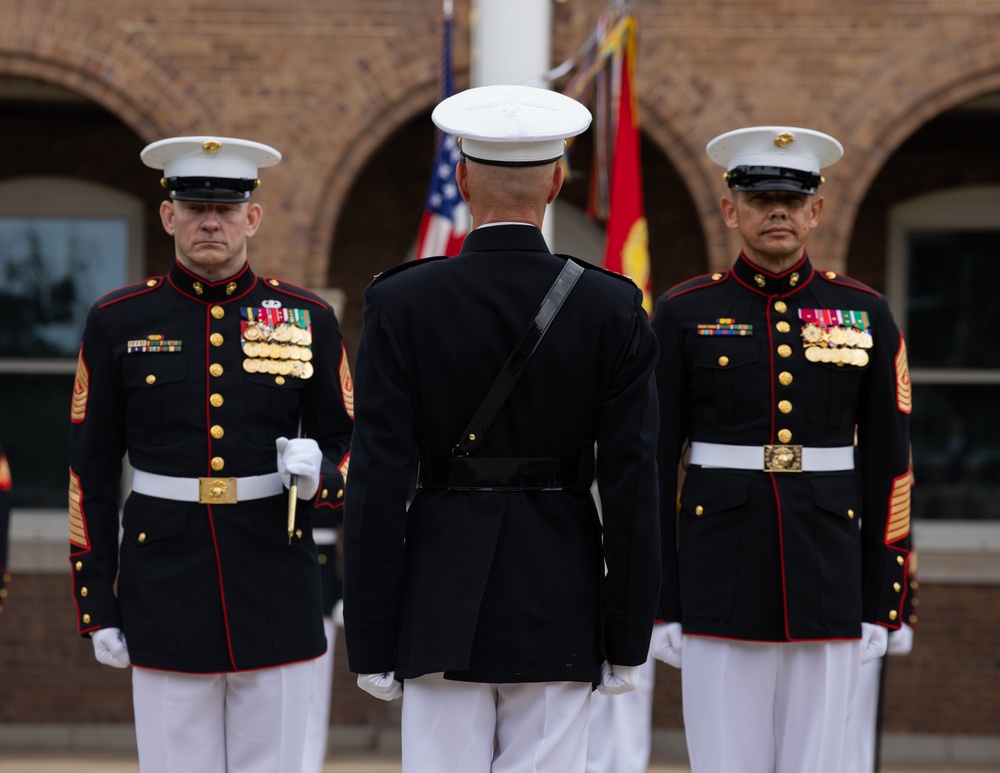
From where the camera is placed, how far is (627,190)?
718 cm

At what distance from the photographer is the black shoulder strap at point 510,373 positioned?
274 centimetres

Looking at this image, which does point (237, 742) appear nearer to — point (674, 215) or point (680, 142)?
point (680, 142)

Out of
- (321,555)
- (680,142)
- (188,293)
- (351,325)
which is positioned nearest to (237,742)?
(188,293)

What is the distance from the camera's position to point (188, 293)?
4.13 m

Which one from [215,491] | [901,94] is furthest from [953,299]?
[215,491]

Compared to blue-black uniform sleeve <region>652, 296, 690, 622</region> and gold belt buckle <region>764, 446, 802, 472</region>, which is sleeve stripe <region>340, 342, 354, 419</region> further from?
gold belt buckle <region>764, 446, 802, 472</region>

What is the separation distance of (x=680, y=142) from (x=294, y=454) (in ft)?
13.8

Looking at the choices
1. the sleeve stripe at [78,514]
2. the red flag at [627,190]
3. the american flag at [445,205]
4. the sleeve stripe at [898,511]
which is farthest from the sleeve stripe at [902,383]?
the american flag at [445,205]

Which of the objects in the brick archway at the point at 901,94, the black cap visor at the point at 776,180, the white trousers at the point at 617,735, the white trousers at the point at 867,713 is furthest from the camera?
the brick archway at the point at 901,94

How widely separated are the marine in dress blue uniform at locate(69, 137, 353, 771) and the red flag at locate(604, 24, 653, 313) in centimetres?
318

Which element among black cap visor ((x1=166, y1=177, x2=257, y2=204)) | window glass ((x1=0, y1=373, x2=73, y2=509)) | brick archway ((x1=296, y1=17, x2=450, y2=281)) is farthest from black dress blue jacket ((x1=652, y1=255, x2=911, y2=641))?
window glass ((x1=0, y1=373, x2=73, y2=509))

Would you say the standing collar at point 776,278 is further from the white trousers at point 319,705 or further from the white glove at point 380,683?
the white trousers at point 319,705

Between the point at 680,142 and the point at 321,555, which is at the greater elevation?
the point at 680,142

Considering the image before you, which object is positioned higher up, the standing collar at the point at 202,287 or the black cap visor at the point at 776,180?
the black cap visor at the point at 776,180
